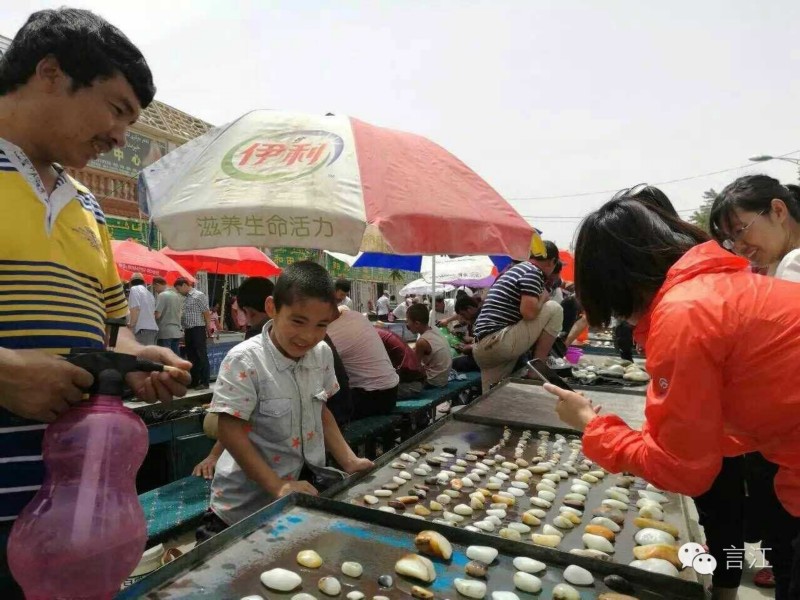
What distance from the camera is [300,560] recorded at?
1373mm

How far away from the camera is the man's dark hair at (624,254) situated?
4.79 ft

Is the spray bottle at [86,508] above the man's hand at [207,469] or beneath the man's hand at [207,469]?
above

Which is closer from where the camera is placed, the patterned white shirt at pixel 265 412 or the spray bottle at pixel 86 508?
the spray bottle at pixel 86 508

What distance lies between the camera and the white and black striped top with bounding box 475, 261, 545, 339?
476 cm

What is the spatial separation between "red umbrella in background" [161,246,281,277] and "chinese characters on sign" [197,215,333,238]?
16.8ft

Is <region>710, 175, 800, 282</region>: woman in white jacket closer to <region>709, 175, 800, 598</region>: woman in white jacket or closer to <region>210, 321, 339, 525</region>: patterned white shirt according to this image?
<region>709, 175, 800, 598</region>: woman in white jacket

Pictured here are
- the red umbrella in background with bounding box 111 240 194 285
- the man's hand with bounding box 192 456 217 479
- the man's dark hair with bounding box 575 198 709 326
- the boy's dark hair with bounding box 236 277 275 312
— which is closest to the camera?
the man's dark hair with bounding box 575 198 709 326

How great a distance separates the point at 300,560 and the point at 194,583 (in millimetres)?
251

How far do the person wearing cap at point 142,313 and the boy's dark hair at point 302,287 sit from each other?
23.0 feet

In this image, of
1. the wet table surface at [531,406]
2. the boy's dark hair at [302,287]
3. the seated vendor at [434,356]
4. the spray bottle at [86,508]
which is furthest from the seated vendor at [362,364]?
the spray bottle at [86,508]

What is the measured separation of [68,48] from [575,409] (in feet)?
5.52

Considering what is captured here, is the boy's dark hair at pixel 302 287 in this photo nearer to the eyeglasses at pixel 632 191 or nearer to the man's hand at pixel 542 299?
the eyeglasses at pixel 632 191

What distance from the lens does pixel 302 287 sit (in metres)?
2.01

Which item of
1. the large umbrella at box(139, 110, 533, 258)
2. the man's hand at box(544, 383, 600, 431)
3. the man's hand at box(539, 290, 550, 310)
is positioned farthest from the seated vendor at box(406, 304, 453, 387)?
the man's hand at box(544, 383, 600, 431)
